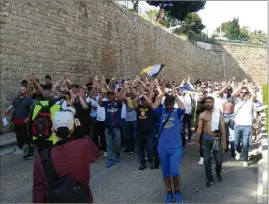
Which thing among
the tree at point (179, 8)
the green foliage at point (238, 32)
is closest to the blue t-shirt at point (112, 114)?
the tree at point (179, 8)

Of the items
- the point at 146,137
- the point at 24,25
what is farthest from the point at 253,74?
the point at 146,137

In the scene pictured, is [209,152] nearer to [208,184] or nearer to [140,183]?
[208,184]

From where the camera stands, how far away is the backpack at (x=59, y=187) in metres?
3.09

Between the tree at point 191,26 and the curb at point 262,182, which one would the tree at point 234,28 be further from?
the curb at point 262,182

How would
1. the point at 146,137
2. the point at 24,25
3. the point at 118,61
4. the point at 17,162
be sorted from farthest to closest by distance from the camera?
the point at 118,61 → the point at 24,25 → the point at 17,162 → the point at 146,137

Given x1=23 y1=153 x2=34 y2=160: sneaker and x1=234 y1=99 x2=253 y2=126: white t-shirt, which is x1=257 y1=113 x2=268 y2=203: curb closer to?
x1=234 y1=99 x2=253 y2=126: white t-shirt

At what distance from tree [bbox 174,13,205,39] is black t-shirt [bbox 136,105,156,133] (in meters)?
34.6

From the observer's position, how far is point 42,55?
1438cm

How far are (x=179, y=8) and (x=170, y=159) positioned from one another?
124 ft

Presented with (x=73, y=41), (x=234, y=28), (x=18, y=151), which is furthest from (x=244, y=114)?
(x=234, y=28)

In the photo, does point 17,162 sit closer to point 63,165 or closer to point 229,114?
point 229,114

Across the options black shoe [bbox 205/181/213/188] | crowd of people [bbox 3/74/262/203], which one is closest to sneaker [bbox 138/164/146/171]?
crowd of people [bbox 3/74/262/203]

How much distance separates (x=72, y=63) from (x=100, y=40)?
3478mm

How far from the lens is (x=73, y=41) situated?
55.3 ft
